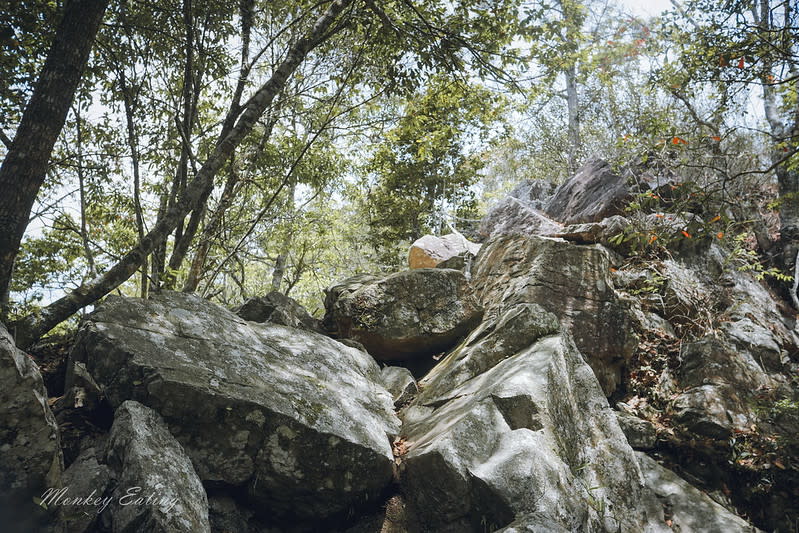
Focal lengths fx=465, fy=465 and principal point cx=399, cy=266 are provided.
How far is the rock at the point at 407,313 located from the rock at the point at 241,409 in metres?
2.36

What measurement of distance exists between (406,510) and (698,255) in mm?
9722

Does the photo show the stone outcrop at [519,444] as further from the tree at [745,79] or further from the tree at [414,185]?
the tree at [414,185]

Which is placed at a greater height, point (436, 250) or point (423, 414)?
point (436, 250)

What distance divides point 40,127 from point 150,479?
142 inches

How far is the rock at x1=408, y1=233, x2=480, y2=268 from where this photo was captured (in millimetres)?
11999

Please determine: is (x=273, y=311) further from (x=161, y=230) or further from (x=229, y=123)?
(x=229, y=123)

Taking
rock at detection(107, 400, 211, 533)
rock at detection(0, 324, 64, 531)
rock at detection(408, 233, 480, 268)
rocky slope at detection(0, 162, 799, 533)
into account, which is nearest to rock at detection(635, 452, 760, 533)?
rocky slope at detection(0, 162, 799, 533)

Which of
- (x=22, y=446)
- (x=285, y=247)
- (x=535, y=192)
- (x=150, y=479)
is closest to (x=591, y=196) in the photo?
(x=535, y=192)

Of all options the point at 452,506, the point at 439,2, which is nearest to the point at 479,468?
the point at 452,506

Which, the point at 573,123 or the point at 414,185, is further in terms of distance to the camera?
the point at 573,123

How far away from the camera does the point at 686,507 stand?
6070mm

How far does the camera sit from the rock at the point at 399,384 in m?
6.70

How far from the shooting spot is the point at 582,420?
18.8 ft

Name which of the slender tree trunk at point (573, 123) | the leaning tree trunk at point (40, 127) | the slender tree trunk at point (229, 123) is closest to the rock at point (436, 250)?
the slender tree trunk at point (229, 123)
